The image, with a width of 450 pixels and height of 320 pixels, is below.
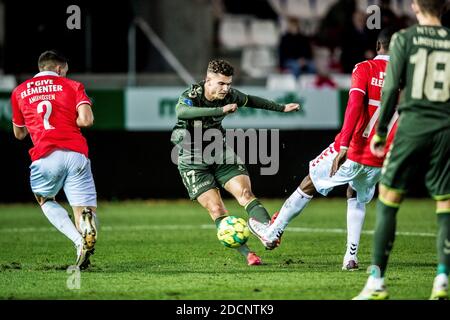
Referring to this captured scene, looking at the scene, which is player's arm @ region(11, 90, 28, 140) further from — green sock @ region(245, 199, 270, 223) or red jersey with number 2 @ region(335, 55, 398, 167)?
red jersey with number 2 @ region(335, 55, 398, 167)

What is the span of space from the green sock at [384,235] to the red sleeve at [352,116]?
2208 mm

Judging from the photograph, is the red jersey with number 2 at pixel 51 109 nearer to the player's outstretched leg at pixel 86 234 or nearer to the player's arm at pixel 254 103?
the player's outstretched leg at pixel 86 234

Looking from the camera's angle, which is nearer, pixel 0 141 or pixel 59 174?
pixel 59 174

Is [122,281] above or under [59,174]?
under

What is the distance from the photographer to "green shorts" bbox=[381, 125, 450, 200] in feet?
24.4

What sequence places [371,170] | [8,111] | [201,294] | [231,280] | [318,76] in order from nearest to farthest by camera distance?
[201,294], [231,280], [371,170], [8,111], [318,76]

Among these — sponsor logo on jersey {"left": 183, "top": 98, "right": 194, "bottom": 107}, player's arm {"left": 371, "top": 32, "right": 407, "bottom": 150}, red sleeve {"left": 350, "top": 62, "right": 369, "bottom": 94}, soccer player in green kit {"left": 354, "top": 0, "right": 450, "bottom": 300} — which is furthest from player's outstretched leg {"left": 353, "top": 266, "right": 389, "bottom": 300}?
sponsor logo on jersey {"left": 183, "top": 98, "right": 194, "bottom": 107}

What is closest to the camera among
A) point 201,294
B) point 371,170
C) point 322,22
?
point 201,294

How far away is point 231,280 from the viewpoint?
352 inches

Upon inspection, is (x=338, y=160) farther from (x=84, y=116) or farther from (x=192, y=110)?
(x=84, y=116)

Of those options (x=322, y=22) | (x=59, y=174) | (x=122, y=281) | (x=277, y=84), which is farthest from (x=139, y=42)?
(x=122, y=281)

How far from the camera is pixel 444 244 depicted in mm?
7629
